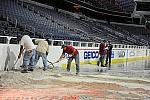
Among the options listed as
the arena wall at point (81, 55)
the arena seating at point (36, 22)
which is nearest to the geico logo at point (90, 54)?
the arena wall at point (81, 55)

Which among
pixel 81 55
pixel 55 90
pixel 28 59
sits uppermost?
pixel 81 55

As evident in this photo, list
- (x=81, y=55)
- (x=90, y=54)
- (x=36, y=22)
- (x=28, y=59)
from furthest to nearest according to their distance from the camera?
(x=36, y=22)
(x=90, y=54)
(x=81, y=55)
(x=28, y=59)

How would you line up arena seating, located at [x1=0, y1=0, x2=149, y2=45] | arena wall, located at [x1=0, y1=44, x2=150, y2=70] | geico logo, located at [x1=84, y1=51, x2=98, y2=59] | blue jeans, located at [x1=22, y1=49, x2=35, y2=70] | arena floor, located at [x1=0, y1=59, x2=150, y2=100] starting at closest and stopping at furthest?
arena floor, located at [x1=0, y1=59, x2=150, y2=100]
blue jeans, located at [x1=22, y1=49, x2=35, y2=70]
arena wall, located at [x1=0, y1=44, x2=150, y2=70]
geico logo, located at [x1=84, y1=51, x2=98, y2=59]
arena seating, located at [x1=0, y1=0, x2=149, y2=45]

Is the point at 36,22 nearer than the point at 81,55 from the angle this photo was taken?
No

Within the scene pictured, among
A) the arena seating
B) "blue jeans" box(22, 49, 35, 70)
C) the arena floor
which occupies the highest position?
the arena seating

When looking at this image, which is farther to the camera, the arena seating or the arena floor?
the arena seating

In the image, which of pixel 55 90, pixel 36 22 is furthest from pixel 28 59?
pixel 36 22

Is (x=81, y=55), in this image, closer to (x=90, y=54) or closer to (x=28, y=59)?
(x=90, y=54)

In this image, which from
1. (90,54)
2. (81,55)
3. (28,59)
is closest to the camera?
(28,59)

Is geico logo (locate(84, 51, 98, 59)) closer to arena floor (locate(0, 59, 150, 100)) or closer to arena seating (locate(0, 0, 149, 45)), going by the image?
arena seating (locate(0, 0, 149, 45))

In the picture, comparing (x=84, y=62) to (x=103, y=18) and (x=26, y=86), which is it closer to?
(x=26, y=86)

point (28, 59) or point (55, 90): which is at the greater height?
point (28, 59)

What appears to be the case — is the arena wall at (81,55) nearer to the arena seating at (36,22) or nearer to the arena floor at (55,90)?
the arena floor at (55,90)

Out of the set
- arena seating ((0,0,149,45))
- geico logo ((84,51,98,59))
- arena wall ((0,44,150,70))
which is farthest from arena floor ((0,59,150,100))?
geico logo ((84,51,98,59))
